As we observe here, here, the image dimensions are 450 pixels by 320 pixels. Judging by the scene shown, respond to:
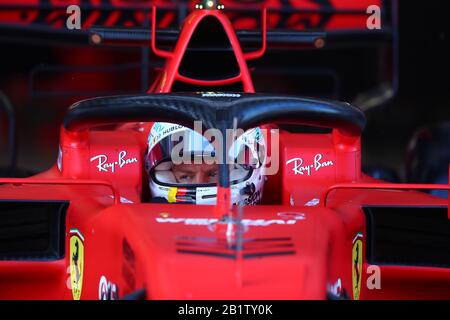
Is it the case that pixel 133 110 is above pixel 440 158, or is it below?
above

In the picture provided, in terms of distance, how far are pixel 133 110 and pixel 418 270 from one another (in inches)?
45.8

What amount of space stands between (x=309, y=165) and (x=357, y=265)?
27.1 inches

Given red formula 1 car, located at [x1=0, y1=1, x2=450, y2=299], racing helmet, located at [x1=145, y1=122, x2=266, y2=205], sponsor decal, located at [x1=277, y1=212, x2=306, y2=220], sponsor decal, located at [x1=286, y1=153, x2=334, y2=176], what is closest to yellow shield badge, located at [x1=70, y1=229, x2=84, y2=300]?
red formula 1 car, located at [x1=0, y1=1, x2=450, y2=299]

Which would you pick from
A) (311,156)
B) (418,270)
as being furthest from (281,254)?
(311,156)

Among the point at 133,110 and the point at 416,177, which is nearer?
the point at 133,110

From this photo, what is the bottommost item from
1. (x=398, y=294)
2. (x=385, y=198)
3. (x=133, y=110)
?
(x=398, y=294)

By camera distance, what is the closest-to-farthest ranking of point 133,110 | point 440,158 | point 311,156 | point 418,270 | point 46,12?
point 133,110 < point 418,270 < point 311,156 < point 440,158 < point 46,12

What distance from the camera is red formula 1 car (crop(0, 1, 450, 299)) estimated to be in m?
2.72

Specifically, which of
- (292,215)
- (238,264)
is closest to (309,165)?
(292,215)

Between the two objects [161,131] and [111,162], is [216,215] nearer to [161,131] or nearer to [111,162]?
[161,131]

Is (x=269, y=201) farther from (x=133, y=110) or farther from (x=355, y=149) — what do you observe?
(x=133, y=110)

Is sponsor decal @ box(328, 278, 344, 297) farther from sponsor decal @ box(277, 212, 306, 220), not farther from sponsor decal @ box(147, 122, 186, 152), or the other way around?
sponsor decal @ box(147, 122, 186, 152)

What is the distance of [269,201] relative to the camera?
4.21 m
